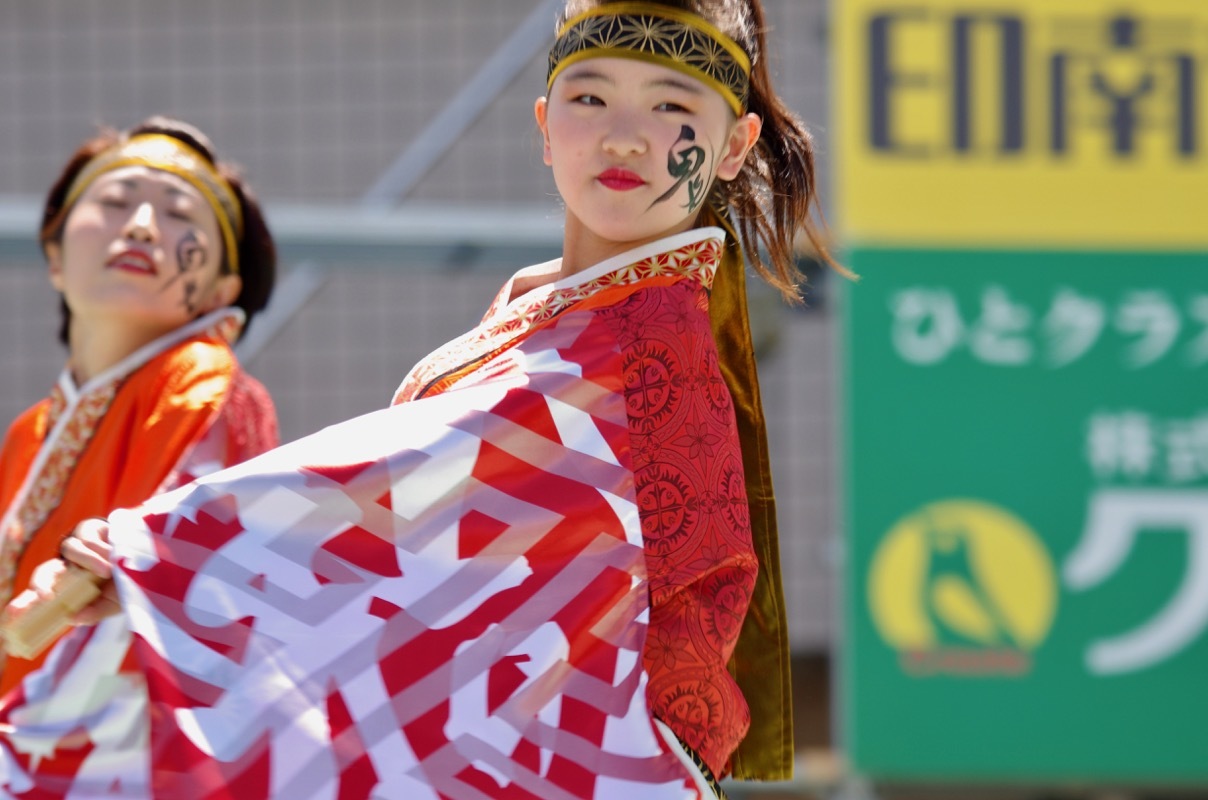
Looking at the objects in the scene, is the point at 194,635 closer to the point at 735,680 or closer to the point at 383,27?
the point at 735,680

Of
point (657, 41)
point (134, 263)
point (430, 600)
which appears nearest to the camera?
point (430, 600)

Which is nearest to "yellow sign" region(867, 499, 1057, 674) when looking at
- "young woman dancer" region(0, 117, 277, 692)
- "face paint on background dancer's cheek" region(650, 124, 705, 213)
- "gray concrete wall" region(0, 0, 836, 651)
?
"gray concrete wall" region(0, 0, 836, 651)

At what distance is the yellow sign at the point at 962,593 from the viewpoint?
12.3 ft

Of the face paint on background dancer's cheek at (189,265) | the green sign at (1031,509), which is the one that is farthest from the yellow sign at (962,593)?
the face paint on background dancer's cheek at (189,265)

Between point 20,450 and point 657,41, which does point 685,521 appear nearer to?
point 657,41

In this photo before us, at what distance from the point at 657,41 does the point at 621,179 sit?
0.47 ft

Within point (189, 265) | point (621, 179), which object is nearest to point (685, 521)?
point (621, 179)

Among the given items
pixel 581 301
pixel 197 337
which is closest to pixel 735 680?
pixel 581 301

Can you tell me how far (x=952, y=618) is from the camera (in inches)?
149

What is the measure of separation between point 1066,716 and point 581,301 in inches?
97.3

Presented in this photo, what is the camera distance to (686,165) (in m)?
1.71

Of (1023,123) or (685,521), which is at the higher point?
(1023,123)

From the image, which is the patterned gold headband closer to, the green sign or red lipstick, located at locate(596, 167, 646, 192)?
red lipstick, located at locate(596, 167, 646, 192)

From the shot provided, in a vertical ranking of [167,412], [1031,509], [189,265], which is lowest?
[1031,509]
